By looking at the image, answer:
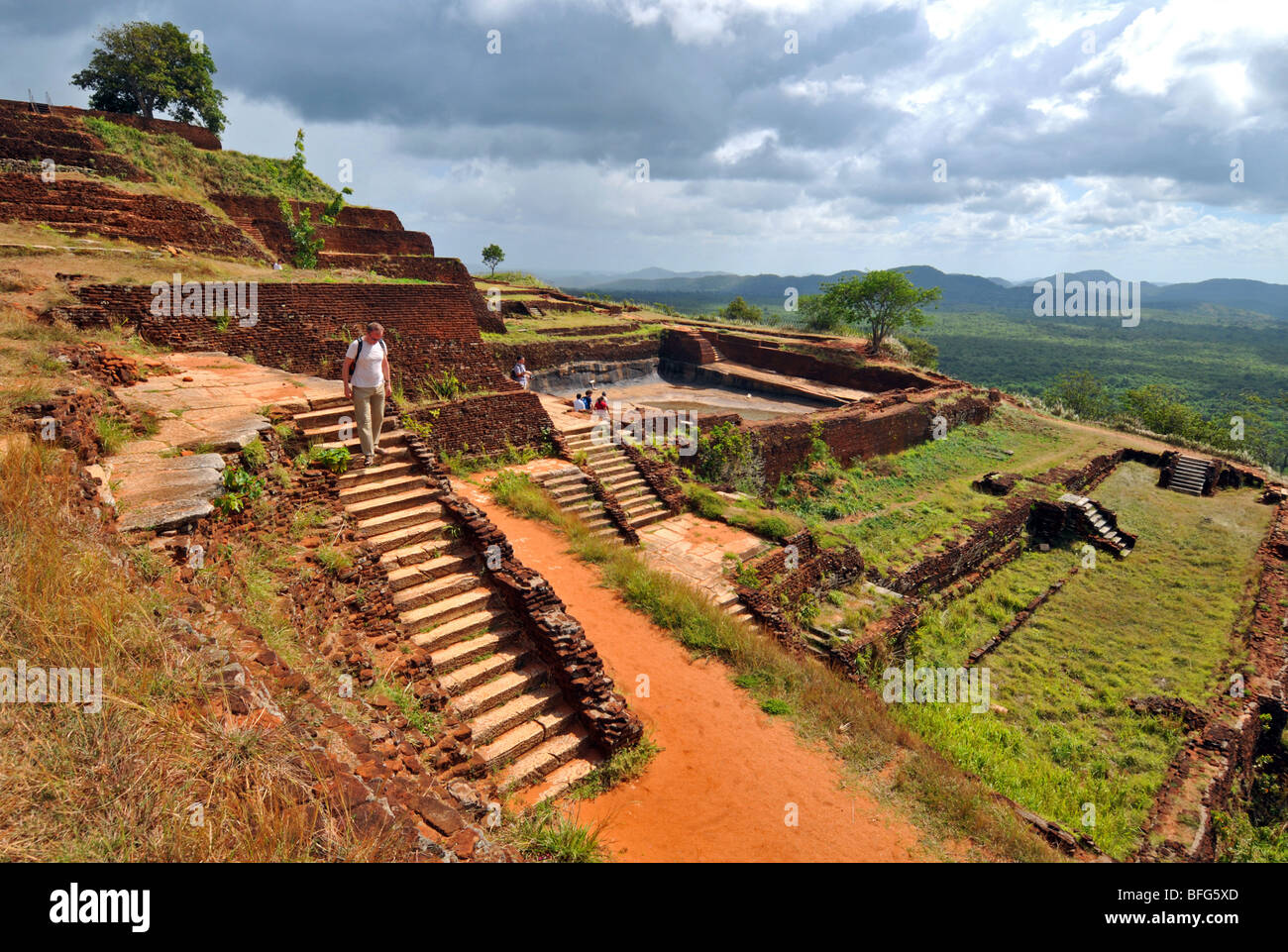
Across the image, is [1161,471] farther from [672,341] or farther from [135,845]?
[135,845]

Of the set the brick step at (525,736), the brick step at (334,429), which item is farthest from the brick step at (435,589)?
the brick step at (334,429)

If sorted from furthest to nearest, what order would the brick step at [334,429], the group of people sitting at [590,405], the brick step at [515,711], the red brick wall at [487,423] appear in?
the group of people sitting at [590,405], the red brick wall at [487,423], the brick step at [334,429], the brick step at [515,711]

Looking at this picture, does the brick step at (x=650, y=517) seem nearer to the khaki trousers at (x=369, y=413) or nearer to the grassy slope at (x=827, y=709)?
the grassy slope at (x=827, y=709)

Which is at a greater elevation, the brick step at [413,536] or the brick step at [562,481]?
the brick step at [562,481]

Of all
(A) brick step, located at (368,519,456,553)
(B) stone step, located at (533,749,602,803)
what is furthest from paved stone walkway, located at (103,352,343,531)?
(B) stone step, located at (533,749,602,803)

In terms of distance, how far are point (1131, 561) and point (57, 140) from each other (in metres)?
30.8

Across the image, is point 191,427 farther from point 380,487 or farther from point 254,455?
point 380,487

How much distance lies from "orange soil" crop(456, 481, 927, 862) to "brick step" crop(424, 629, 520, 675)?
1225 millimetres

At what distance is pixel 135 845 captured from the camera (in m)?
2.14

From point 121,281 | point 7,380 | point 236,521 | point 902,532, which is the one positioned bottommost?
point 902,532

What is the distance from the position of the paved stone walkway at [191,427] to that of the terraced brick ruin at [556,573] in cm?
5

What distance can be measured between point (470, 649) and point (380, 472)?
8.94 feet

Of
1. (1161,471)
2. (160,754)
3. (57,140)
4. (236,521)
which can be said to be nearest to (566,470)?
(236,521)

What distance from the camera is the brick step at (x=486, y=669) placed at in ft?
17.9
